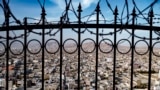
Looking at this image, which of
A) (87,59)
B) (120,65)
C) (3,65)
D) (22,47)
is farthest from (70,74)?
(22,47)

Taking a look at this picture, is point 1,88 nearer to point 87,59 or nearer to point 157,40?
point 87,59

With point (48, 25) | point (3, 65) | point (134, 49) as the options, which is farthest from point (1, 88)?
point (134, 49)

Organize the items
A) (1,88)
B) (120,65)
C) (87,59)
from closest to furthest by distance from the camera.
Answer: (1,88) < (87,59) < (120,65)

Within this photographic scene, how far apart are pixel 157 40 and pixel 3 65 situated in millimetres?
2776

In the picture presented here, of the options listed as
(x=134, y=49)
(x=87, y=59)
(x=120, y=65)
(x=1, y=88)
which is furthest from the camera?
(x=120, y=65)

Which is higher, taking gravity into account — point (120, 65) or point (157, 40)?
point (157, 40)

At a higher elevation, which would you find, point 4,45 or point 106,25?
point 106,25

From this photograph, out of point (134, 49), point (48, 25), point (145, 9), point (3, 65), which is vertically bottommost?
point (3, 65)

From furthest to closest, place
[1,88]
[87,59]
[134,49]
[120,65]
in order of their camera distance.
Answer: [120,65]
[87,59]
[1,88]
[134,49]

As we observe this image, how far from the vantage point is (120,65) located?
6.85m

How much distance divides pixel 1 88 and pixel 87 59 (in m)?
2.07

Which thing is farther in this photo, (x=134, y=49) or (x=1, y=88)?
(x=1, y=88)

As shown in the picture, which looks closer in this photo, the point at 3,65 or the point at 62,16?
the point at 62,16

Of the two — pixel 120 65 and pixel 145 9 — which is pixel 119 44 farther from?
pixel 120 65
